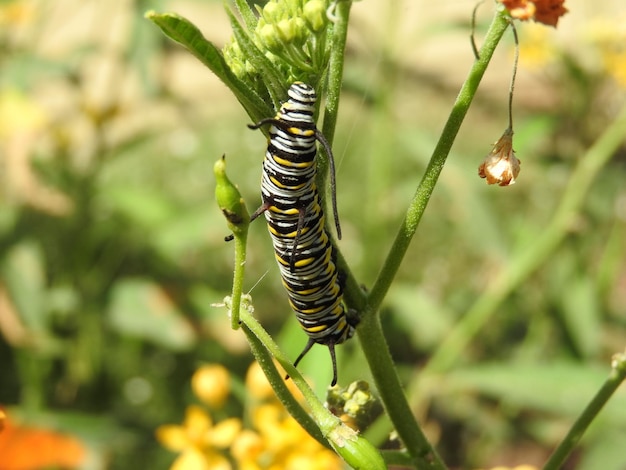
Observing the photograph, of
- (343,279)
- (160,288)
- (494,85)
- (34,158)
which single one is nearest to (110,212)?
(34,158)

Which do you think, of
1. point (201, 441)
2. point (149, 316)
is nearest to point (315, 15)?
point (201, 441)

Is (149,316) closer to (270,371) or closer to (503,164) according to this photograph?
(270,371)

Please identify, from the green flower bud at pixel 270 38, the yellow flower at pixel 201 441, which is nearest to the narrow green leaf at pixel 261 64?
the green flower bud at pixel 270 38

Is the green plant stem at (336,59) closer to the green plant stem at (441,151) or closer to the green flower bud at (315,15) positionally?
the green flower bud at (315,15)

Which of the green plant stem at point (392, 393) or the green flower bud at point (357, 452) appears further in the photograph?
the green plant stem at point (392, 393)

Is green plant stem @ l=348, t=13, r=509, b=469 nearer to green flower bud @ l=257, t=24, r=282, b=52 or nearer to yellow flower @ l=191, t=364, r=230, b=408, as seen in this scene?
green flower bud @ l=257, t=24, r=282, b=52

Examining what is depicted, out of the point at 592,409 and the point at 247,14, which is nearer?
the point at 247,14

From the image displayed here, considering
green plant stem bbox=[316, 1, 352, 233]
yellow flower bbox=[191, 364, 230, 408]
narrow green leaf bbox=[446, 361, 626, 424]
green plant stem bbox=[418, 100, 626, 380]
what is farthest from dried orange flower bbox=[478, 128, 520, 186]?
green plant stem bbox=[418, 100, 626, 380]
